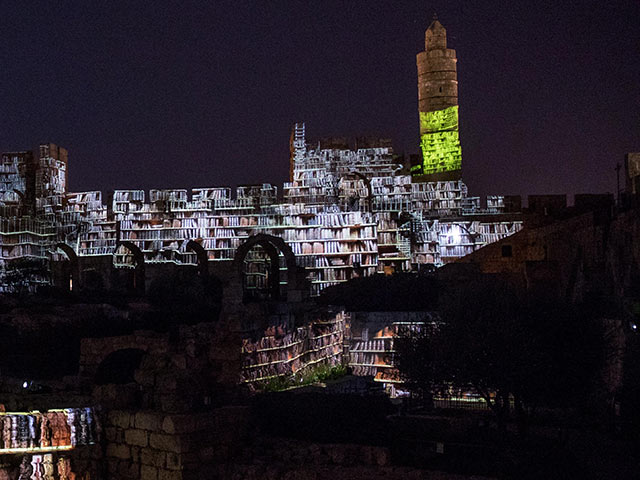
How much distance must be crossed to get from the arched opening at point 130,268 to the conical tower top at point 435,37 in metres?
16.2

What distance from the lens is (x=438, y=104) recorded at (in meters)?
37.6

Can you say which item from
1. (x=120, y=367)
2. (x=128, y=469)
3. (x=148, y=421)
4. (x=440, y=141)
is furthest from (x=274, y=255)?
(x=148, y=421)

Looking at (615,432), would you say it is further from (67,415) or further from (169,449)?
(67,415)

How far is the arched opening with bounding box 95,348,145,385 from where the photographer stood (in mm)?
13573

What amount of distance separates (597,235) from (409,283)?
5.28 metres

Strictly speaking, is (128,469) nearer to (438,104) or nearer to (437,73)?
(438,104)

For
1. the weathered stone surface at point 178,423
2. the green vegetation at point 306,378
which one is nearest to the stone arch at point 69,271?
the green vegetation at point 306,378

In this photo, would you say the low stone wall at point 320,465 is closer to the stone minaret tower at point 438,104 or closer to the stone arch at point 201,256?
the stone arch at point 201,256

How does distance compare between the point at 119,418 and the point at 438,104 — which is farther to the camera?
the point at 438,104

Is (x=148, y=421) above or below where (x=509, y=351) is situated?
below

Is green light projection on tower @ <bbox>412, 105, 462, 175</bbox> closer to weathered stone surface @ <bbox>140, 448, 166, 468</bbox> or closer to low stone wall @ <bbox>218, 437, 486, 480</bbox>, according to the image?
low stone wall @ <bbox>218, 437, 486, 480</bbox>

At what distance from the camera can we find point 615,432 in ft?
39.5

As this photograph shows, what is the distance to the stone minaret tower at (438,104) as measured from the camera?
→ 36750 millimetres

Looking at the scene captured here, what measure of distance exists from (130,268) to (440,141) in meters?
14.3
